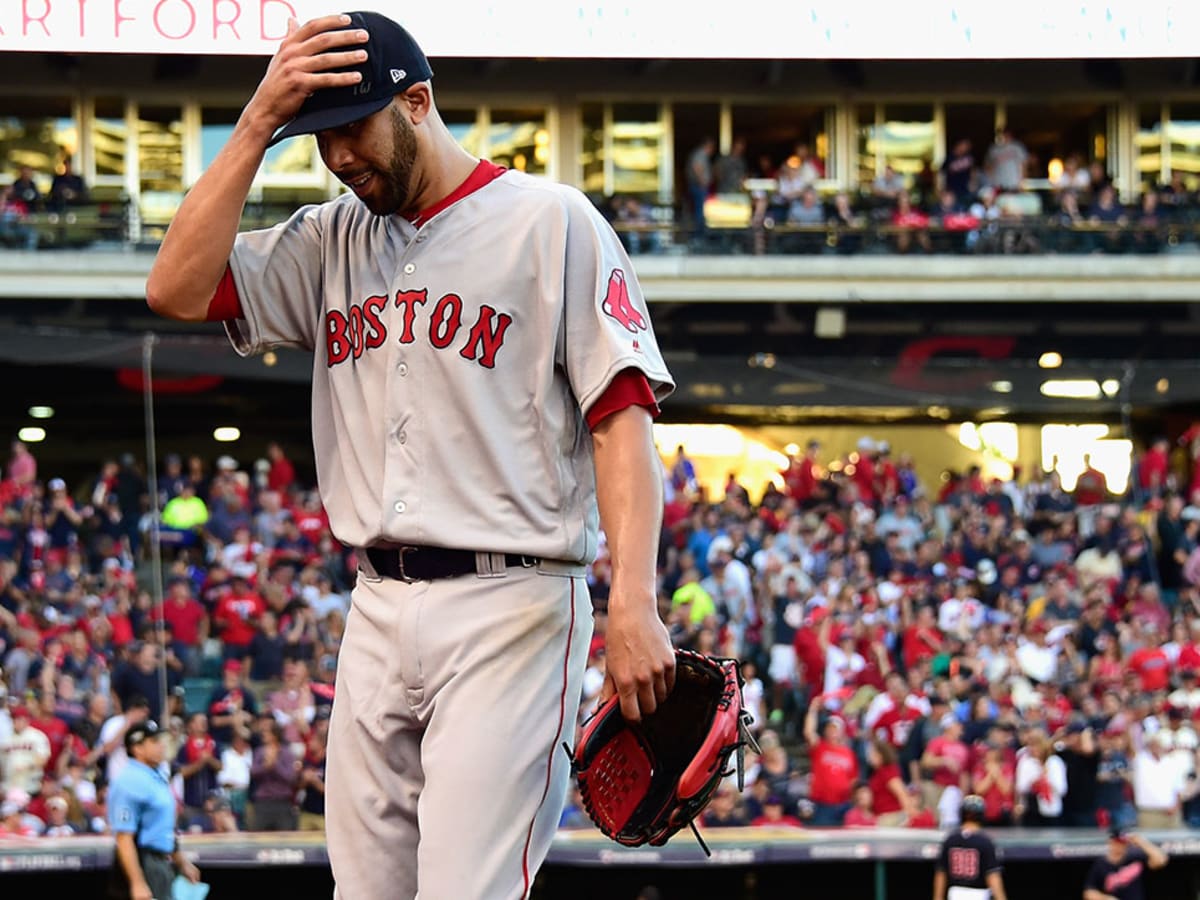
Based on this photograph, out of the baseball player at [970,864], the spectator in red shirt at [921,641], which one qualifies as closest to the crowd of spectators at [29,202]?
the spectator in red shirt at [921,641]

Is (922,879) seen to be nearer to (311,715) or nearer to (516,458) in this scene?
(311,715)

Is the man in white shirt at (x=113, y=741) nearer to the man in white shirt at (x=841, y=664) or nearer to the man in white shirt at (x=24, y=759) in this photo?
the man in white shirt at (x=24, y=759)

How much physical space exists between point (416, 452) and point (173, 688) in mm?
11273

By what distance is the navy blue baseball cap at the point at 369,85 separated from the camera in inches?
119

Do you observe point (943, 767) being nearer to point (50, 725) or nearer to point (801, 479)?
point (50, 725)

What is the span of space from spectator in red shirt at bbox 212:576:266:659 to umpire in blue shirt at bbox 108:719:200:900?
4.92 meters

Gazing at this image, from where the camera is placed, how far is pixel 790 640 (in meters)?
15.1

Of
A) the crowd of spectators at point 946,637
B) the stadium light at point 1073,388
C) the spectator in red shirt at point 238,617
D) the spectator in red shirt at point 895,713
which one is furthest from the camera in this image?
the stadium light at point 1073,388

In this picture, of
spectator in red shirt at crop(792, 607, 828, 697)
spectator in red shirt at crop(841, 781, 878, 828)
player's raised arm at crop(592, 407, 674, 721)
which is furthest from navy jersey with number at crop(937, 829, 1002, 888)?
player's raised arm at crop(592, 407, 674, 721)

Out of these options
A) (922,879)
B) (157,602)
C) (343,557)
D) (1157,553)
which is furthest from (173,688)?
(1157,553)

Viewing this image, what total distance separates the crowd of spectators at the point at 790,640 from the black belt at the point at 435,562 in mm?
7589

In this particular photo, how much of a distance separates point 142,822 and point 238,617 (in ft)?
18.1

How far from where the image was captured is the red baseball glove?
312cm

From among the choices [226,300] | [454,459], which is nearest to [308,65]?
Answer: [226,300]
